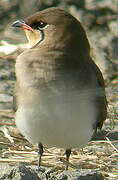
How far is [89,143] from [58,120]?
119 centimetres

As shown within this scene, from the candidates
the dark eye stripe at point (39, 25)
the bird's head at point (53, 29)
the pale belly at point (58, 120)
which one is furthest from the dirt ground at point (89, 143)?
the dark eye stripe at point (39, 25)

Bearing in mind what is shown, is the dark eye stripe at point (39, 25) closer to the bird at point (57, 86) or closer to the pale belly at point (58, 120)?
the bird at point (57, 86)

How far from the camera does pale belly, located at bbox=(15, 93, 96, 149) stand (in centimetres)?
514

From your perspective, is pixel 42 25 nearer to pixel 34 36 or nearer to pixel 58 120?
pixel 34 36

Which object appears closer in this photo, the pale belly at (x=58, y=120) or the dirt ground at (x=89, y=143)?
the dirt ground at (x=89, y=143)

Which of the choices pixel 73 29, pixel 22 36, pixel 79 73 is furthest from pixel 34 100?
pixel 22 36

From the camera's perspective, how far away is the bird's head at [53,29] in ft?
17.9

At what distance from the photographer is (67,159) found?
5.68m

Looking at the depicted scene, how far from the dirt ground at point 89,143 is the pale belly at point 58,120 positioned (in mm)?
287

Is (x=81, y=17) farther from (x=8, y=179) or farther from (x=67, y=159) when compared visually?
(x=8, y=179)

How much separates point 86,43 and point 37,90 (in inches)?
32.7

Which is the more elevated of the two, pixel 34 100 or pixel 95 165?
pixel 34 100

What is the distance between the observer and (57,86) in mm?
5152

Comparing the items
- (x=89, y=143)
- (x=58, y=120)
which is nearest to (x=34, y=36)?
(x=58, y=120)
